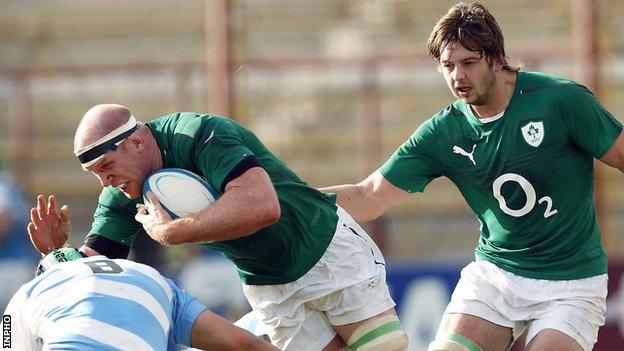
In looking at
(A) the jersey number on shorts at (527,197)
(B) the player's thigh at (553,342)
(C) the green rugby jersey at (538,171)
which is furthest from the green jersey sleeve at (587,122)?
(B) the player's thigh at (553,342)

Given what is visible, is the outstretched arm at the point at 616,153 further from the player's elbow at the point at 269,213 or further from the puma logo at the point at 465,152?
the player's elbow at the point at 269,213

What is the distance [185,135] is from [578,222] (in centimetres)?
185

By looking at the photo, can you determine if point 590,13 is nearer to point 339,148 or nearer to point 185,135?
point 339,148

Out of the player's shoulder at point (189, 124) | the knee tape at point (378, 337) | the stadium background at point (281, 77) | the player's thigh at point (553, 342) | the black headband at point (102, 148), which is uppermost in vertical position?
the player's shoulder at point (189, 124)

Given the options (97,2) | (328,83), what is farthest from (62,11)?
(328,83)

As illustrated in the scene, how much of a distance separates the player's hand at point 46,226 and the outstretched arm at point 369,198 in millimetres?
1356

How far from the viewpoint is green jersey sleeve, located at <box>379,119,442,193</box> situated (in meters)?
5.97

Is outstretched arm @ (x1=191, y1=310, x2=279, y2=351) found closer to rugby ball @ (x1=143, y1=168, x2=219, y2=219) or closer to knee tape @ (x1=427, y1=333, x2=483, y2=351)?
rugby ball @ (x1=143, y1=168, x2=219, y2=219)

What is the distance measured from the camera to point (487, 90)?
556 centimetres

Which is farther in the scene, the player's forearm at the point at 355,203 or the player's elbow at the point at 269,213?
the player's forearm at the point at 355,203

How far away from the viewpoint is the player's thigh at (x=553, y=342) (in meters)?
5.37

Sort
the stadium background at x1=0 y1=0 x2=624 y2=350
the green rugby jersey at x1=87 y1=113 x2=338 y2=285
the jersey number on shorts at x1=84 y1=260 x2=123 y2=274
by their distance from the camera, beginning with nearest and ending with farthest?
the jersey number on shorts at x1=84 y1=260 x2=123 y2=274 < the green rugby jersey at x1=87 y1=113 x2=338 y2=285 < the stadium background at x1=0 y1=0 x2=624 y2=350

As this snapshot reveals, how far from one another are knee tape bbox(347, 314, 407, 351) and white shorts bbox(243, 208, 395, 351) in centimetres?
5

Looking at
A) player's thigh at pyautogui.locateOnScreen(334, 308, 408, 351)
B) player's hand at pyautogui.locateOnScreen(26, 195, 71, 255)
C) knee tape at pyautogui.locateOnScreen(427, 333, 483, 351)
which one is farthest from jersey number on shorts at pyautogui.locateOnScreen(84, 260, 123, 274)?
knee tape at pyautogui.locateOnScreen(427, 333, 483, 351)
